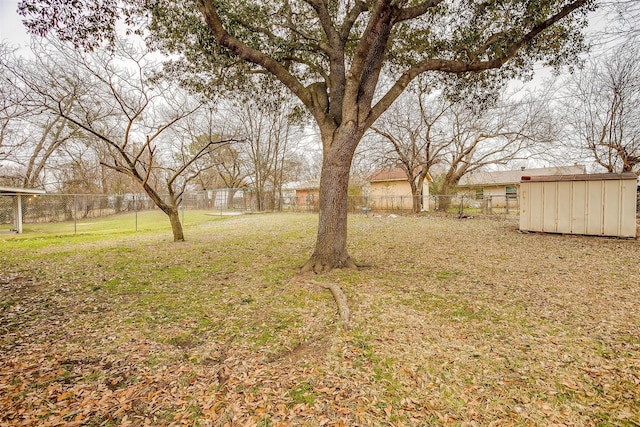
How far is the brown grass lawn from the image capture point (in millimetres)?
2164

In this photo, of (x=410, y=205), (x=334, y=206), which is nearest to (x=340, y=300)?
(x=334, y=206)

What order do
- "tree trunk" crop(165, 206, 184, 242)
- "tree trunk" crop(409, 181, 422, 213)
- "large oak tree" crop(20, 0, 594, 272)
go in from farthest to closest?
"tree trunk" crop(409, 181, 422, 213), "tree trunk" crop(165, 206, 184, 242), "large oak tree" crop(20, 0, 594, 272)

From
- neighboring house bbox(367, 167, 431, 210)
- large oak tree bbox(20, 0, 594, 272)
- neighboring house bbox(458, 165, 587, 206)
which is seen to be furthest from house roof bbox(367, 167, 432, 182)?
large oak tree bbox(20, 0, 594, 272)

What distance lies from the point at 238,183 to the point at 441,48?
952 inches

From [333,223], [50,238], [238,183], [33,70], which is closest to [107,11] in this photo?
[33,70]

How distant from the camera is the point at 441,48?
668 centimetres

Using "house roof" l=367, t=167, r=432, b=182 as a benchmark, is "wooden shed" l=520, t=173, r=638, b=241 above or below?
below

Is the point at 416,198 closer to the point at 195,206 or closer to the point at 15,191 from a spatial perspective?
the point at 195,206

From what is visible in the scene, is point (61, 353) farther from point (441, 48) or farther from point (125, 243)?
point (441, 48)

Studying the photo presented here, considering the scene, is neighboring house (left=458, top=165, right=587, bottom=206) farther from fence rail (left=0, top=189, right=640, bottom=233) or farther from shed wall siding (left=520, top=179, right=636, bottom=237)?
shed wall siding (left=520, top=179, right=636, bottom=237)

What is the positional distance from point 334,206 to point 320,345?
2602mm

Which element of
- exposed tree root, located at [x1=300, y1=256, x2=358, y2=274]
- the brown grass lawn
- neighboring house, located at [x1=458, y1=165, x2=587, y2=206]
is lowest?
the brown grass lawn

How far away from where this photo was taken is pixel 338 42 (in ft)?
18.4

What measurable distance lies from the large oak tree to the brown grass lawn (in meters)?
1.84
